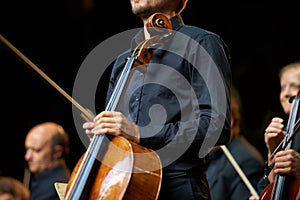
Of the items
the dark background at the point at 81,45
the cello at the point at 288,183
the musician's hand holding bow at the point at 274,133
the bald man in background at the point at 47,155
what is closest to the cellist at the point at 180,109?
the cello at the point at 288,183

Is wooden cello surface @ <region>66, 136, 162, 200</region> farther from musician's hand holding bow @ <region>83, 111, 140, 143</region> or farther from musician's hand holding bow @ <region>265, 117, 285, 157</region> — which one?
musician's hand holding bow @ <region>265, 117, 285, 157</region>

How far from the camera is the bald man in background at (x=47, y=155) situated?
13.1 feet

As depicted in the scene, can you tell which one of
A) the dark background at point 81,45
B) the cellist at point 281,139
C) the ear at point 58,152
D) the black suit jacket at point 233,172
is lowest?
the black suit jacket at point 233,172

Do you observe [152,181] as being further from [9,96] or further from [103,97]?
[9,96]

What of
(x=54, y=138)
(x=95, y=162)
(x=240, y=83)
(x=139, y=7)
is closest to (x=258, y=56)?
(x=240, y=83)

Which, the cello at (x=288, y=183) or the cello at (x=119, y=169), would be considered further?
the cello at (x=288, y=183)

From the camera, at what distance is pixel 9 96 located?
5.03 meters

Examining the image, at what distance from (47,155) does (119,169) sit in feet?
7.81

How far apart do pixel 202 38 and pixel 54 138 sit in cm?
232

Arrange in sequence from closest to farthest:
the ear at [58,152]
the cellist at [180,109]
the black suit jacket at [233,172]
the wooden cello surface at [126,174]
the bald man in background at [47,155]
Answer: the wooden cello surface at [126,174] → the cellist at [180,109] → the black suit jacket at [233,172] → the bald man in background at [47,155] → the ear at [58,152]

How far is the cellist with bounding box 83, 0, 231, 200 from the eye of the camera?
77.9 inches

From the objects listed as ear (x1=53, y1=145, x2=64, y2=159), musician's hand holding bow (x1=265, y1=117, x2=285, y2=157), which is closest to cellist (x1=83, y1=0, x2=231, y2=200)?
musician's hand holding bow (x1=265, y1=117, x2=285, y2=157)

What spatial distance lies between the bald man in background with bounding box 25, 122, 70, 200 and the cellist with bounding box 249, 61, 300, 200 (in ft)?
5.00

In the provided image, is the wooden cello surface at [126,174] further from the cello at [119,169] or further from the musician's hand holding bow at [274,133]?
the musician's hand holding bow at [274,133]
